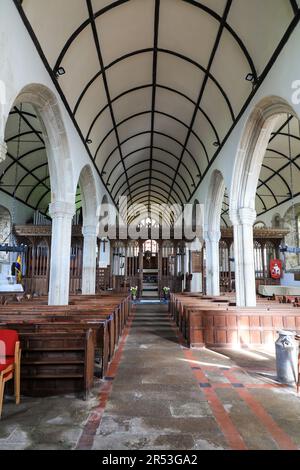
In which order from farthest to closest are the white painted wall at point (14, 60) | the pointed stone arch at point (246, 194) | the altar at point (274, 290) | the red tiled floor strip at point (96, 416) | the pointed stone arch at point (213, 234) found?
the altar at point (274, 290), the pointed stone arch at point (213, 234), the pointed stone arch at point (246, 194), the white painted wall at point (14, 60), the red tiled floor strip at point (96, 416)

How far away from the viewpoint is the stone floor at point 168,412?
2417 mm

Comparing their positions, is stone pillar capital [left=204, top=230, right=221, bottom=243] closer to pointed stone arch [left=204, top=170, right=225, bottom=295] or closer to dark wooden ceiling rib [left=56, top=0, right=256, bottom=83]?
pointed stone arch [left=204, top=170, right=225, bottom=295]

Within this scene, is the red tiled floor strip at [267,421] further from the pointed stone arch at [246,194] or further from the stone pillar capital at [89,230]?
the stone pillar capital at [89,230]

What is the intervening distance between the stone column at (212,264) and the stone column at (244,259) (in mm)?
3601

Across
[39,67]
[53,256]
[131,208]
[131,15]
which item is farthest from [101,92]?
[131,208]

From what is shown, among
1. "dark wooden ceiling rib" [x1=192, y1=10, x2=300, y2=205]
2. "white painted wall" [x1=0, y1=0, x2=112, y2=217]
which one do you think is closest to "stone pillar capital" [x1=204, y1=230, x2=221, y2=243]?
"dark wooden ceiling rib" [x1=192, y1=10, x2=300, y2=205]

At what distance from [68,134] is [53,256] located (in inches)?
118

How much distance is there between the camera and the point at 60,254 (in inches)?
285

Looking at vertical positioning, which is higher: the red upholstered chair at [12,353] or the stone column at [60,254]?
the stone column at [60,254]

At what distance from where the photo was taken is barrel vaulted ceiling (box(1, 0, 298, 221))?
17.6ft

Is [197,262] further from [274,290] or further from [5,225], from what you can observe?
[5,225]

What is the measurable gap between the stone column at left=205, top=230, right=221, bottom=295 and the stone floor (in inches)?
261

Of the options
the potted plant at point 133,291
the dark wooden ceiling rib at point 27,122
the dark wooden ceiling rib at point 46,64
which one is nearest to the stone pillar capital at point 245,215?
the dark wooden ceiling rib at point 46,64
